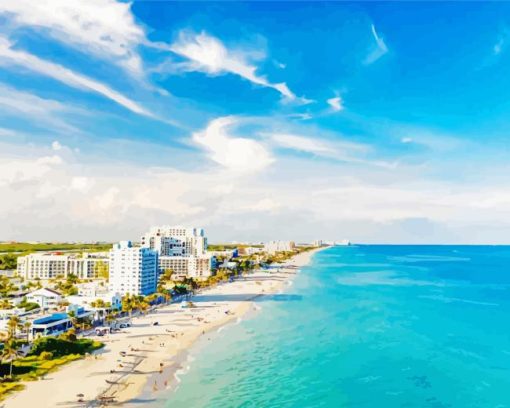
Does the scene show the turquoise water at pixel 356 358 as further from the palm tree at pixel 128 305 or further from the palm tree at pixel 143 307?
the palm tree at pixel 143 307

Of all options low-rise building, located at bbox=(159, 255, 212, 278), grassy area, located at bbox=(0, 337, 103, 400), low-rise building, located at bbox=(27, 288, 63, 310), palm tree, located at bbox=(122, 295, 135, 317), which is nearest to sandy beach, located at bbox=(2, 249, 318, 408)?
grassy area, located at bbox=(0, 337, 103, 400)

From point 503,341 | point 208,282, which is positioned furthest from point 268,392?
point 208,282

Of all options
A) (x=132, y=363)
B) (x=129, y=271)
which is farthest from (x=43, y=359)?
(x=129, y=271)

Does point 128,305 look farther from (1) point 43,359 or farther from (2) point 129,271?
(1) point 43,359

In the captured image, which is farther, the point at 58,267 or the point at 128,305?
the point at 58,267

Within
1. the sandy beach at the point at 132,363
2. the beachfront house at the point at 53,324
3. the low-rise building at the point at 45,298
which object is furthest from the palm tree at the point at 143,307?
the beachfront house at the point at 53,324

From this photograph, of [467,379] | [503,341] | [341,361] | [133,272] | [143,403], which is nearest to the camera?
[143,403]

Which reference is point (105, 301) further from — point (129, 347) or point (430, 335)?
point (430, 335)
